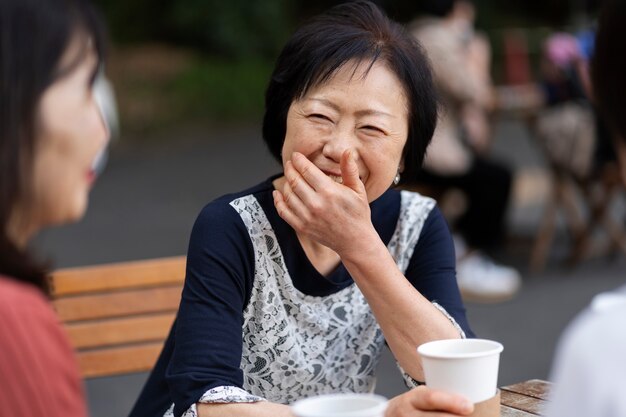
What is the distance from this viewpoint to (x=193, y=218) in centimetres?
850

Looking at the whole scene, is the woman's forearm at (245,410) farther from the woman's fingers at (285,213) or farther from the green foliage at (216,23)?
the green foliage at (216,23)

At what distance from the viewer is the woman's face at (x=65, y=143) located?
1334 mm

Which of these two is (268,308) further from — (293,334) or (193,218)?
(193,218)

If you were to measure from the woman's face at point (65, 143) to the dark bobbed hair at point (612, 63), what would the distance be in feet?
2.22

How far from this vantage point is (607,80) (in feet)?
4.44

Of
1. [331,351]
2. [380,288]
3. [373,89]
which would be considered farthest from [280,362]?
[373,89]

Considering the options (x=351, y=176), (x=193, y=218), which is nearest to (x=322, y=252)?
(x=351, y=176)

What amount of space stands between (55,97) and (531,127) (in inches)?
231

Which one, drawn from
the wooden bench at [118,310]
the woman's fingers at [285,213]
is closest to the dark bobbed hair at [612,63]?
the woman's fingers at [285,213]

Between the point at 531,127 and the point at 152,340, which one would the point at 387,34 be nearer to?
the point at 152,340

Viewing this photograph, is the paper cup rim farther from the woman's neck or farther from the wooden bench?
the wooden bench

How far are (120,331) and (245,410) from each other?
3.79 feet

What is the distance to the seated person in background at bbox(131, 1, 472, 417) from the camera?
202 cm

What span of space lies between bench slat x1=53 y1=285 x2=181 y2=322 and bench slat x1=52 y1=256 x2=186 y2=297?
26 mm
